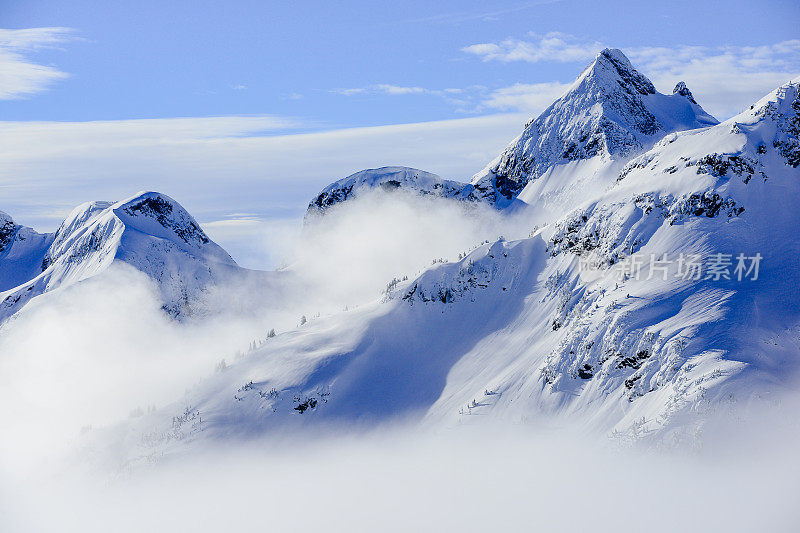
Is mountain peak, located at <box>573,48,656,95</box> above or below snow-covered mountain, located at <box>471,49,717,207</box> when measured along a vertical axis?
above

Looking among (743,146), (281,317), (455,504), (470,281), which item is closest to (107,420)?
(281,317)

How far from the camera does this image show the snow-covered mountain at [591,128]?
130 meters

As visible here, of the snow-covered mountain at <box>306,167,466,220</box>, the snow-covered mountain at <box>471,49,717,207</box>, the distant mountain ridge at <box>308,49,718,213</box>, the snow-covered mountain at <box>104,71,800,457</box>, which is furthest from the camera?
the snow-covered mountain at <box>306,167,466,220</box>

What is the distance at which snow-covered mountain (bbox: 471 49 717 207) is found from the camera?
130500 mm

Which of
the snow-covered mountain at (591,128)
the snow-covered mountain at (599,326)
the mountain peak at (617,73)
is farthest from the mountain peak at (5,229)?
the mountain peak at (617,73)

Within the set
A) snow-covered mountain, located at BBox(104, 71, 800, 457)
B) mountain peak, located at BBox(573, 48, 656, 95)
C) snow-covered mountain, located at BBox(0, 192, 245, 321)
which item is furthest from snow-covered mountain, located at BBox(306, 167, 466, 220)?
snow-covered mountain, located at BBox(104, 71, 800, 457)

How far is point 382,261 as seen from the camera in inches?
5645

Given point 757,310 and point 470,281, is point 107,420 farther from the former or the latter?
point 757,310

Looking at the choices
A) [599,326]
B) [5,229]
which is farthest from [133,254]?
[599,326]

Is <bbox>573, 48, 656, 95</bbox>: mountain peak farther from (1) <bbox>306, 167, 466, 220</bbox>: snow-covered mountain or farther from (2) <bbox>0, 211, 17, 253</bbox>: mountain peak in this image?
(2) <bbox>0, 211, 17, 253</bbox>: mountain peak

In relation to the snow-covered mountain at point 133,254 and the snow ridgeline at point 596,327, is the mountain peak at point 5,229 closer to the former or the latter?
the snow-covered mountain at point 133,254

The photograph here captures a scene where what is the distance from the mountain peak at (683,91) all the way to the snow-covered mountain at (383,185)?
191 ft

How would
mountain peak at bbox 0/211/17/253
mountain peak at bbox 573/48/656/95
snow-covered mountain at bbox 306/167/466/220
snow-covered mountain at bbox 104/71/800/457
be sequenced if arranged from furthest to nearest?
mountain peak at bbox 0/211/17/253, snow-covered mountain at bbox 306/167/466/220, mountain peak at bbox 573/48/656/95, snow-covered mountain at bbox 104/71/800/457

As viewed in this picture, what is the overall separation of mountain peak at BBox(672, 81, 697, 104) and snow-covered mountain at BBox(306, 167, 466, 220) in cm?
5807
